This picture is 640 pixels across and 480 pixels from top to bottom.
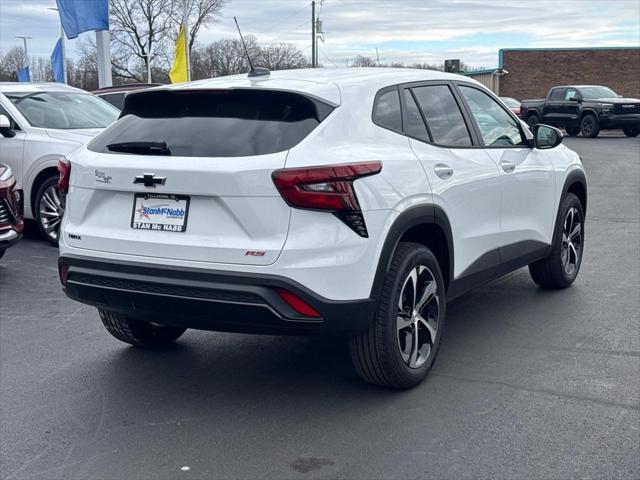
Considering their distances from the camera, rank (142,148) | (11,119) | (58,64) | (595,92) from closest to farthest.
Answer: (142,148), (11,119), (595,92), (58,64)

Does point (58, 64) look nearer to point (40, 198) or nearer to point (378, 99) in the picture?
point (40, 198)

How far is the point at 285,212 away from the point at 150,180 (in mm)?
741

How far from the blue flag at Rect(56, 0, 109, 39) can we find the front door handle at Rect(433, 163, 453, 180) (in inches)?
562

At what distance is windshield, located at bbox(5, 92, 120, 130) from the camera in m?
10.2

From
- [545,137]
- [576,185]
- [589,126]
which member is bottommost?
[589,126]

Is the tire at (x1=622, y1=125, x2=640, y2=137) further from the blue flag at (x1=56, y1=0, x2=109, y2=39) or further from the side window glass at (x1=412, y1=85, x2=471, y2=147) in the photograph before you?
the side window glass at (x1=412, y1=85, x2=471, y2=147)

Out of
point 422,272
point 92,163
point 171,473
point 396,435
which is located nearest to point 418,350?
point 422,272

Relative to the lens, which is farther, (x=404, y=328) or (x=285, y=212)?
(x=404, y=328)

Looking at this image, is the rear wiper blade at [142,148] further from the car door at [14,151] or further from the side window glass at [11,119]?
the side window glass at [11,119]

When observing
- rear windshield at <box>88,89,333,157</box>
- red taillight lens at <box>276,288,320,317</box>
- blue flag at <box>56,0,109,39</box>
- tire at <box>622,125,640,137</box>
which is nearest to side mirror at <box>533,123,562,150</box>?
rear windshield at <box>88,89,333,157</box>

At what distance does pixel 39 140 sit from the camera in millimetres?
9758

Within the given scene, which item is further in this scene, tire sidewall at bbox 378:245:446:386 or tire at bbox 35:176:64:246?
tire at bbox 35:176:64:246

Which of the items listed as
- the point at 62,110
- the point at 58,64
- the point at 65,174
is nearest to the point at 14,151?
the point at 62,110

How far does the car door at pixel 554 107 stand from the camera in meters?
31.1
